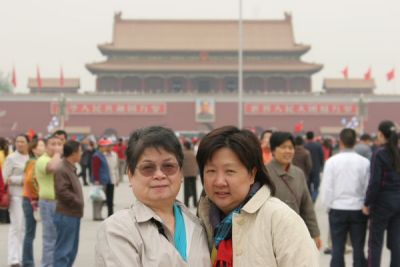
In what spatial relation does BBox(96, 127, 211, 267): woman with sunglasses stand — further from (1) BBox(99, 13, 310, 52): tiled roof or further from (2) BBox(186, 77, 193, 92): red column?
(2) BBox(186, 77, 193, 92): red column

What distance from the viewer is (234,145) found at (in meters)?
1.91

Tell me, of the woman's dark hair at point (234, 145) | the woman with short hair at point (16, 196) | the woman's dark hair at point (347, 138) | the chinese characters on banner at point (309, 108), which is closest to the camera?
the woman's dark hair at point (234, 145)

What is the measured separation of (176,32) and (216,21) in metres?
2.55

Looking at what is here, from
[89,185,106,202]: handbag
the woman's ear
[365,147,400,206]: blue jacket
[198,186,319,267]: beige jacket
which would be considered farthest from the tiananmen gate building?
[198,186,319,267]: beige jacket

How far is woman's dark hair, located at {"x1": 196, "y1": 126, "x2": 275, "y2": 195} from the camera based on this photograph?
1.91 meters

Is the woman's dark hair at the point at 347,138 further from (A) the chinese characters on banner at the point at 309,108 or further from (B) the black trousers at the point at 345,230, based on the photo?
(A) the chinese characters on banner at the point at 309,108

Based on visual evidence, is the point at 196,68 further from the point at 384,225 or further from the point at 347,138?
A: the point at 384,225

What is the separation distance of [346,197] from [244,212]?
9.90 feet

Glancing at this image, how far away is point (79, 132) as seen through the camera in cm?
3888

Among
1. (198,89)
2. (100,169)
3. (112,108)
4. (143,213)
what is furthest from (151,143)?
(198,89)

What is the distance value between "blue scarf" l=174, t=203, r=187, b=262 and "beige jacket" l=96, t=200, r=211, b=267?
0.04ft

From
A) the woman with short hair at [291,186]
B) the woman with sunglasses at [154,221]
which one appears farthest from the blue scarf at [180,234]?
the woman with short hair at [291,186]

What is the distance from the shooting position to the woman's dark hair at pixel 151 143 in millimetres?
1780

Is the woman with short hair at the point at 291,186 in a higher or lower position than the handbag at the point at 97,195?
higher
